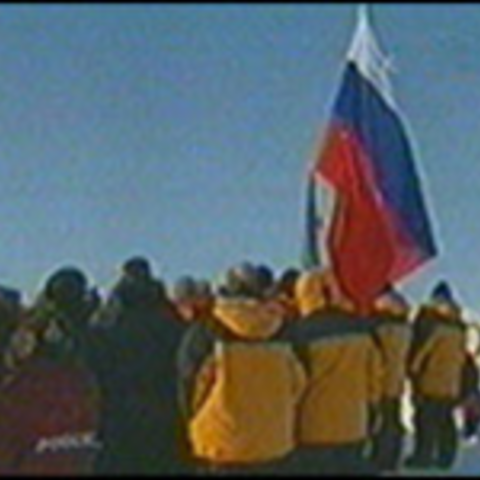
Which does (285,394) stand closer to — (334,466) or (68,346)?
(334,466)

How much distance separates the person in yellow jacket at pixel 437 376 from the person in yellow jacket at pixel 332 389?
53.1 inches

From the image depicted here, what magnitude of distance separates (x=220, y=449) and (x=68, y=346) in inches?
35.8

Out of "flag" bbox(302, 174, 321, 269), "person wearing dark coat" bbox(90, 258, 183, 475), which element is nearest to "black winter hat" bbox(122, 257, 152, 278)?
"person wearing dark coat" bbox(90, 258, 183, 475)

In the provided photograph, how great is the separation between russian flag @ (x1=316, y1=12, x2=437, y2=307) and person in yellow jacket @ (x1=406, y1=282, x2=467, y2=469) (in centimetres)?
33

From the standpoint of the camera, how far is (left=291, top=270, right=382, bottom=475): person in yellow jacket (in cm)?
739

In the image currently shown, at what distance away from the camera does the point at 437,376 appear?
9.02 m

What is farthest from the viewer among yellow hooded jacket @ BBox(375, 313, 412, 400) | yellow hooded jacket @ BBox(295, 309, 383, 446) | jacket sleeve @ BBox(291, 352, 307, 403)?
yellow hooded jacket @ BBox(375, 313, 412, 400)

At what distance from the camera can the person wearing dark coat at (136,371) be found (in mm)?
7094

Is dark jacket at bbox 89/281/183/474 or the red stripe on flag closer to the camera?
dark jacket at bbox 89/281/183/474

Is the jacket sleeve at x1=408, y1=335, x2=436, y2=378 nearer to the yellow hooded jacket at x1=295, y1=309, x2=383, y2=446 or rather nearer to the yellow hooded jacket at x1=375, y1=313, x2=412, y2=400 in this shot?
the yellow hooded jacket at x1=375, y1=313, x2=412, y2=400

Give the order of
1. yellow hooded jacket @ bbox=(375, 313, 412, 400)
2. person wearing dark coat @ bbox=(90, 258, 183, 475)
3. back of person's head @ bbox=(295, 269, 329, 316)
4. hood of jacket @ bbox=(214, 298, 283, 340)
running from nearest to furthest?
1. hood of jacket @ bbox=(214, 298, 283, 340)
2. person wearing dark coat @ bbox=(90, 258, 183, 475)
3. back of person's head @ bbox=(295, 269, 329, 316)
4. yellow hooded jacket @ bbox=(375, 313, 412, 400)

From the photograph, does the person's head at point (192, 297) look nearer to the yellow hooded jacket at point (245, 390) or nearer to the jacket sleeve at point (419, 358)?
the yellow hooded jacket at point (245, 390)

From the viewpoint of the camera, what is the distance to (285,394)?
7.14 m

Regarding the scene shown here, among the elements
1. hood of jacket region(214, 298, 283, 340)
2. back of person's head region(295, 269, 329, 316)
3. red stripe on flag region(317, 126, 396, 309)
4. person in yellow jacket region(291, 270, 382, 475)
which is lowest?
person in yellow jacket region(291, 270, 382, 475)
